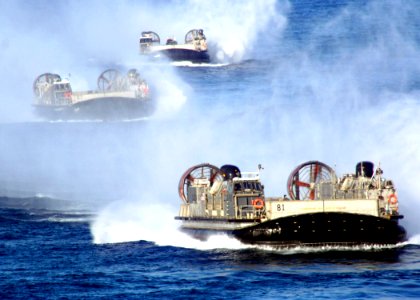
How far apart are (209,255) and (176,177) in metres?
32.4

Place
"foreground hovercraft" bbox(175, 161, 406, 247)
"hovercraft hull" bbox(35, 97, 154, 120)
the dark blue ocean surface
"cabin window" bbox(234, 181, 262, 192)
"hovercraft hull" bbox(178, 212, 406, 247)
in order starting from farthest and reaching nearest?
"hovercraft hull" bbox(35, 97, 154, 120)
"cabin window" bbox(234, 181, 262, 192)
"foreground hovercraft" bbox(175, 161, 406, 247)
"hovercraft hull" bbox(178, 212, 406, 247)
the dark blue ocean surface

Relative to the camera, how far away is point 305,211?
78812 millimetres

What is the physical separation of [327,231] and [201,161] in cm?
3809

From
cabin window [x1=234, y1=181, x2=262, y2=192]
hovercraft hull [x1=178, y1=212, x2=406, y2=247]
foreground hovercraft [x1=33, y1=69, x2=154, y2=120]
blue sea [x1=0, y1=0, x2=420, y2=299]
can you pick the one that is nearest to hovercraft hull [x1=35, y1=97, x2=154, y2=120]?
foreground hovercraft [x1=33, y1=69, x2=154, y2=120]

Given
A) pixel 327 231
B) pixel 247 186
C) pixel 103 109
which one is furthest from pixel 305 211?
pixel 103 109

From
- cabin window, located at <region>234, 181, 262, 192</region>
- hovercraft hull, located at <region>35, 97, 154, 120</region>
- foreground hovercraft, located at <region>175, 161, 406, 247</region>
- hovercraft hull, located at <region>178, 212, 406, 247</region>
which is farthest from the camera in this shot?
hovercraft hull, located at <region>35, 97, 154, 120</region>

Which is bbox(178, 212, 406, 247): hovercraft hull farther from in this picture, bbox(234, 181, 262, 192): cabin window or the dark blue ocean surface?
bbox(234, 181, 262, 192): cabin window

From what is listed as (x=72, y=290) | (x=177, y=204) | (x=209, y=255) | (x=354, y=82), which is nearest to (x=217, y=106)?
(x=354, y=82)

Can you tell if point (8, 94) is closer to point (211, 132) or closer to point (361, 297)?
point (211, 132)

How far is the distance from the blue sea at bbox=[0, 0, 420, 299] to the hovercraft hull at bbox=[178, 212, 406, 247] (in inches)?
20.3

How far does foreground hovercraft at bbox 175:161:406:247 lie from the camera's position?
77688mm

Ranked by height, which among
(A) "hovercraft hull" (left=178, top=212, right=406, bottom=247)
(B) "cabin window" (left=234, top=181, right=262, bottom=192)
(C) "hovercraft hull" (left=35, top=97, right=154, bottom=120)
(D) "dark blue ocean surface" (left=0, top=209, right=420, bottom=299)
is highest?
(C) "hovercraft hull" (left=35, top=97, right=154, bottom=120)

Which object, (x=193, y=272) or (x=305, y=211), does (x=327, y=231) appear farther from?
(x=193, y=272)

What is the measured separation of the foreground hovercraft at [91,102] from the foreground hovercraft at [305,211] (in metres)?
84.4
